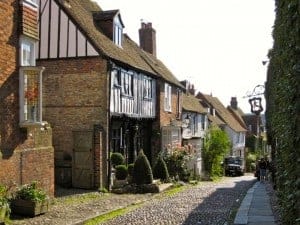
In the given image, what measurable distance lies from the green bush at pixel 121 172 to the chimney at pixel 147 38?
50.9ft

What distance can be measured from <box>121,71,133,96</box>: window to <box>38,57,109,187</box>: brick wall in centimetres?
235

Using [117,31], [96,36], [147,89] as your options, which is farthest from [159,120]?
[96,36]

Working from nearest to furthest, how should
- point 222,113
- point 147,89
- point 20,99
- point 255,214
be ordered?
point 255,214 < point 20,99 < point 147,89 < point 222,113

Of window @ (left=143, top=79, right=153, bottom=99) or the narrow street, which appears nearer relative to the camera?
the narrow street

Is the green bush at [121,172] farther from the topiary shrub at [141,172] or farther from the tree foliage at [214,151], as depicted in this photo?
the tree foliage at [214,151]

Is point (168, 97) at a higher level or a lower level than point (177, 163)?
higher

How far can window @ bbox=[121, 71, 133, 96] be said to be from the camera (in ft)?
80.6

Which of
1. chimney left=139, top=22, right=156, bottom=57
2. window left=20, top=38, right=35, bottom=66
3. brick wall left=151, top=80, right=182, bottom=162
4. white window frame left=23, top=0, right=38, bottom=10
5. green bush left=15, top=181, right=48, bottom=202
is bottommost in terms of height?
green bush left=15, top=181, right=48, bottom=202

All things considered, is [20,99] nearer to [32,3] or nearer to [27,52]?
[27,52]

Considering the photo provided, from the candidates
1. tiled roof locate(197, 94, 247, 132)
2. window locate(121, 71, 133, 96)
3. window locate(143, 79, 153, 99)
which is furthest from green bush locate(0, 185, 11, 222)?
tiled roof locate(197, 94, 247, 132)

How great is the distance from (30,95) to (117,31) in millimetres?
12239

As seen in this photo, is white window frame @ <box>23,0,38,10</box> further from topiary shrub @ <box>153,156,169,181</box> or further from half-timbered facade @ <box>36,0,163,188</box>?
topiary shrub @ <box>153,156,169,181</box>

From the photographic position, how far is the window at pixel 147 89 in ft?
92.1

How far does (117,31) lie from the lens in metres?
26.1
